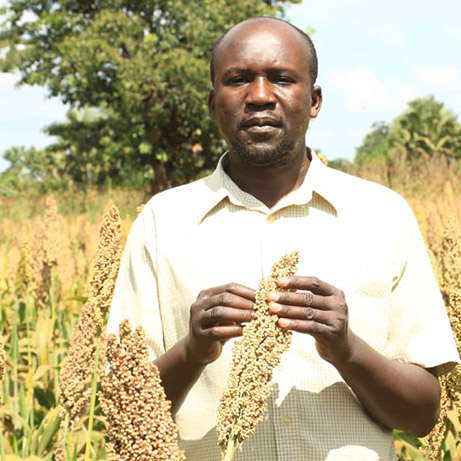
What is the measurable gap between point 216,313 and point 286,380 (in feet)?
2.04

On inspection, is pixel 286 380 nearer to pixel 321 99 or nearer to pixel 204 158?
pixel 321 99

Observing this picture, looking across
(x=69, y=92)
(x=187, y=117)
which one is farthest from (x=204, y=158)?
(x=69, y=92)

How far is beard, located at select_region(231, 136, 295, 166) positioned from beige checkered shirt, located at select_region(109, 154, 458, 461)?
0.38ft

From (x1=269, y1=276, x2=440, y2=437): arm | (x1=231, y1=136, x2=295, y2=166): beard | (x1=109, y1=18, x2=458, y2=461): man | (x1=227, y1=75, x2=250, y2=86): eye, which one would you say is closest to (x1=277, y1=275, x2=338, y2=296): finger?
(x1=269, y1=276, x2=440, y2=437): arm

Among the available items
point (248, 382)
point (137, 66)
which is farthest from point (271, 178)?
point (137, 66)

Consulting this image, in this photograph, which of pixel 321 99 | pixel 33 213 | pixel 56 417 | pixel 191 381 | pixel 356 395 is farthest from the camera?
pixel 33 213

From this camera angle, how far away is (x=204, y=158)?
83.1 feet

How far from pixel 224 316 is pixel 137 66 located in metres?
20.7

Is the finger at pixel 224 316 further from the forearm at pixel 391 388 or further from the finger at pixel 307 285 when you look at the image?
the forearm at pixel 391 388

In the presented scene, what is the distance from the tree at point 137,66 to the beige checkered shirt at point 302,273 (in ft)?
Result: 60.1

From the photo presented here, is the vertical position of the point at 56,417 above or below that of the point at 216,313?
below

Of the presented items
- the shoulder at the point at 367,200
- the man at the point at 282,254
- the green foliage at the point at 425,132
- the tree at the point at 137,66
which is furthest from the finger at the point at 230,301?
the green foliage at the point at 425,132

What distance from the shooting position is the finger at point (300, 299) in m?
1.28

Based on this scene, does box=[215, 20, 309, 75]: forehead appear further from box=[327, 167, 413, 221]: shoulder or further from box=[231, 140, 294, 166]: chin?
box=[327, 167, 413, 221]: shoulder
